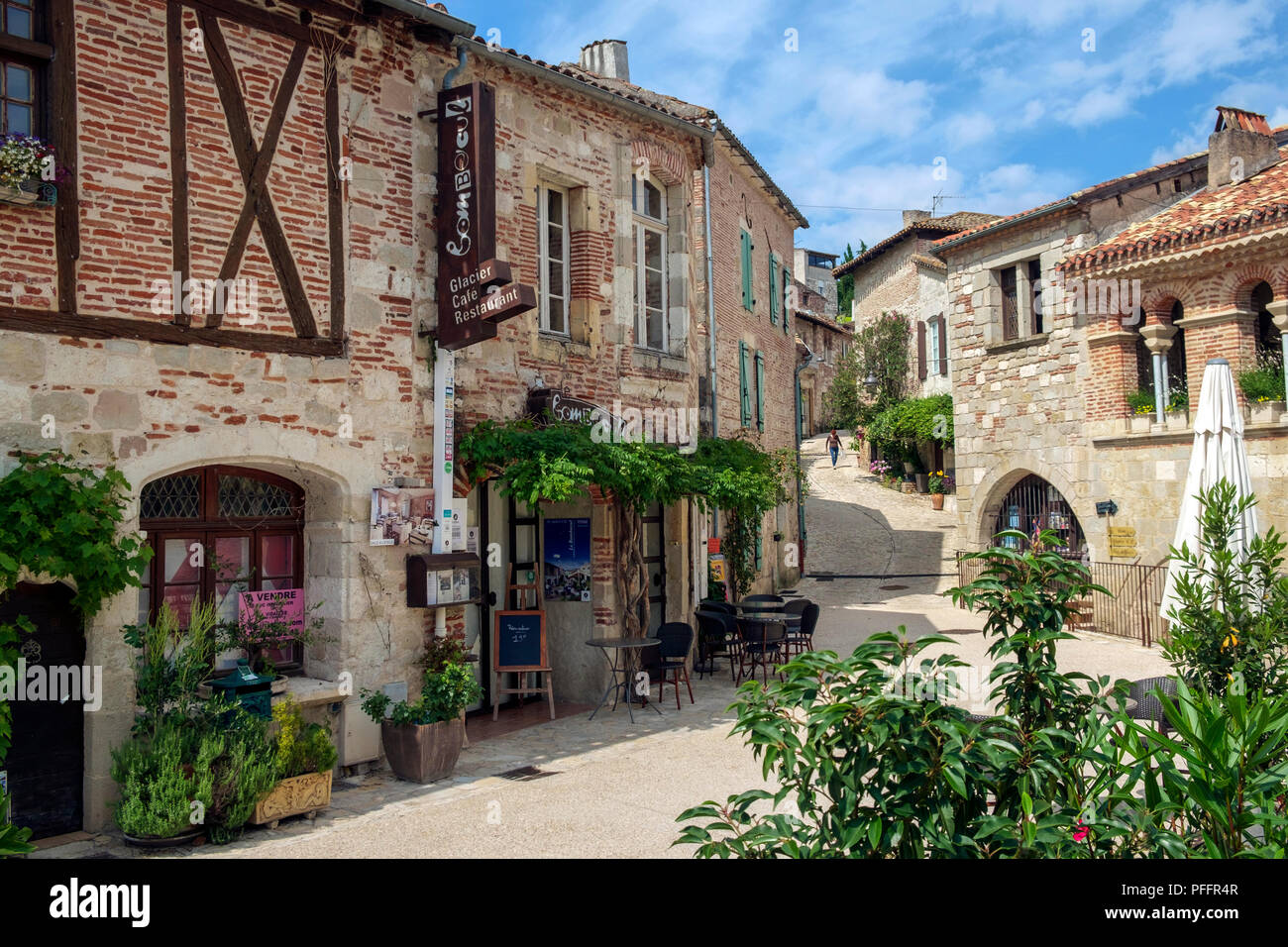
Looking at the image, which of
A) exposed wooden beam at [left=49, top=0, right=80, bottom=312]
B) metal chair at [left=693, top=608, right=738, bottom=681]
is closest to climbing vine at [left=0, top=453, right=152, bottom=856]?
exposed wooden beam at [left=49, top=0, right=80, bottom=312]

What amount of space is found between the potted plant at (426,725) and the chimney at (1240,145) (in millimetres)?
14548

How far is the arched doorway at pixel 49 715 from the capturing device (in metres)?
5.95

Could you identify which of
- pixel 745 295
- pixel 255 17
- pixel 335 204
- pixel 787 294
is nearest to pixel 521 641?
pixel 335 204

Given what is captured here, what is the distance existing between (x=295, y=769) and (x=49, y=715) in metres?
1.53

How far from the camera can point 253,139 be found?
7152 millimetres

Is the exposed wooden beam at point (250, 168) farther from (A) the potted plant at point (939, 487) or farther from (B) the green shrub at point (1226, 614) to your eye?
(A) the potted plant at point (939, 487)

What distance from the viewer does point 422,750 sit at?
23.7 ft

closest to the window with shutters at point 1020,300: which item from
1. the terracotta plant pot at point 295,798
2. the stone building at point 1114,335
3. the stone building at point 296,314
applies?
the stone building at point 1114,335

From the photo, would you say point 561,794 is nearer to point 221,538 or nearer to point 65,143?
point 221,538

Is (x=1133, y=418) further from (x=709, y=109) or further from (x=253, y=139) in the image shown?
(x=253, y=139)

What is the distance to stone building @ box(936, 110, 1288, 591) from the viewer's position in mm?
13703

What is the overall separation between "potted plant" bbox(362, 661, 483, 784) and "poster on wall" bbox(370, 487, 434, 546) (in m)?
1.09

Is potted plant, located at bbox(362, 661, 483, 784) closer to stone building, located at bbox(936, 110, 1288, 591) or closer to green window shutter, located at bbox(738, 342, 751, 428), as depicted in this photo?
green window shutter, located at bbox(738, 342, 751, 428)

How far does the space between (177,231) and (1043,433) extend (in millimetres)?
13944
